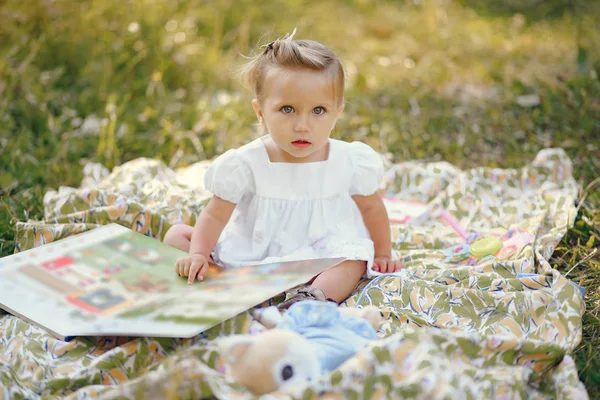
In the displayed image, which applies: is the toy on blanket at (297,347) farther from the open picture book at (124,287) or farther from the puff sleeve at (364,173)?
the puff sleeve at (364,173)

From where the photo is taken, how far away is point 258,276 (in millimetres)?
1936

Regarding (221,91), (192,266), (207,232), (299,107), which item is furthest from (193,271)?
(221,91)

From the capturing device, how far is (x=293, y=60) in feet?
6.46

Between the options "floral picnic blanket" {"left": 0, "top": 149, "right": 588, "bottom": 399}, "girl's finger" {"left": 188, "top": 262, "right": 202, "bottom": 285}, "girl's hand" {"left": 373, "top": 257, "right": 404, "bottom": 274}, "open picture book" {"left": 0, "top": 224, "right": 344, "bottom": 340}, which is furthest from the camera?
"girl's hand" {"left": 373, "top": 257, "right": 404, "bottom": 274}

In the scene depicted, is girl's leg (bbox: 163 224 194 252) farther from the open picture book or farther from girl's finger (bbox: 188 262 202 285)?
girl's finger (bbox: 188 262 202 285)

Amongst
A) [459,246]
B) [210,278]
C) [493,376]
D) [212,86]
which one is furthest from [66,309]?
[212,86]

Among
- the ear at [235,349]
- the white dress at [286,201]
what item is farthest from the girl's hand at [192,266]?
the ear at [235,349]

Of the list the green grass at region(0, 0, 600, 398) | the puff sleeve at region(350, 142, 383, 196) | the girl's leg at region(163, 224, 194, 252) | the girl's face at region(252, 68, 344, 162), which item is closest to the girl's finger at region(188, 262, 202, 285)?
the girl's leg at region(163, 224, 194, 252)

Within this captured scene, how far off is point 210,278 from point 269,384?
1.85ft

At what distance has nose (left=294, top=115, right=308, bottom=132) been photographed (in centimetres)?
198

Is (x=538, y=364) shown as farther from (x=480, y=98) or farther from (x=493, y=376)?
(x=480, y=98)

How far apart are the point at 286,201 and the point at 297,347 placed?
0.74 m

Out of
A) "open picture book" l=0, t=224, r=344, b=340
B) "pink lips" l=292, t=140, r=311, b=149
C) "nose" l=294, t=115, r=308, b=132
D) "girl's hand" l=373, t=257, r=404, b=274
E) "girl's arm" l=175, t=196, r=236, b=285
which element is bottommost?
"girl's hand" l=373, t=257, r=404, b=274

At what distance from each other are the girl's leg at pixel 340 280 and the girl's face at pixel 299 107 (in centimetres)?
35
